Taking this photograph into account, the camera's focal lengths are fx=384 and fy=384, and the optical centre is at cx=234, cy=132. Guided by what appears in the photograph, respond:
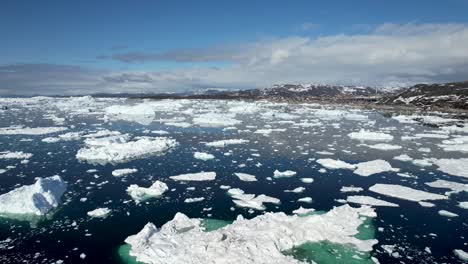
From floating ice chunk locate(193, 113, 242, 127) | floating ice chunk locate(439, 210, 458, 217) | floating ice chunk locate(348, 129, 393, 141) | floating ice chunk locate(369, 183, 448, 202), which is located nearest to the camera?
floating ice chunk locate(439, 210, 458, 217)

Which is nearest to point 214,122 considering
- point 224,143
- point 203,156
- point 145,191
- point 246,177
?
point 224,143

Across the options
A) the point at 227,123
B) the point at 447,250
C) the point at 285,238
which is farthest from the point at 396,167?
the point at 227,123

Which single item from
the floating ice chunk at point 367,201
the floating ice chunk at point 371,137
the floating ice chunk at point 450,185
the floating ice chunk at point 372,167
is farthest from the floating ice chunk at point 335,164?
the floating ice chunk at point 371,137

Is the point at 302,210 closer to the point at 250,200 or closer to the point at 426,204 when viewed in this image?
the point at 250,200

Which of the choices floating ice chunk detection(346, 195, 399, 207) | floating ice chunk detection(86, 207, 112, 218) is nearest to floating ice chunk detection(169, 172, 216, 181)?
floating ice chunk detection(86, 207, 112, 218)

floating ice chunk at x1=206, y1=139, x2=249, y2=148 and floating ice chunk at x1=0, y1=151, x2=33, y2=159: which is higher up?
floating ice chunk at x1=0, y1=151, x2=33, y2=159

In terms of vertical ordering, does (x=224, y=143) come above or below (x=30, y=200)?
below

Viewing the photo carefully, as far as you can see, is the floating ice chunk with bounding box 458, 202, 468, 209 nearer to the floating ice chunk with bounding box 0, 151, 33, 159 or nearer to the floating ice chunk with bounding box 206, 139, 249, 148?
the floating ice chunk with bounding box 206, 139, 249, 148

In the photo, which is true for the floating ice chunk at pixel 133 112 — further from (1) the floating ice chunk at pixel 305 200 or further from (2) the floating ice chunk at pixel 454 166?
(1) the floating ice chunk at pixel 305 200
